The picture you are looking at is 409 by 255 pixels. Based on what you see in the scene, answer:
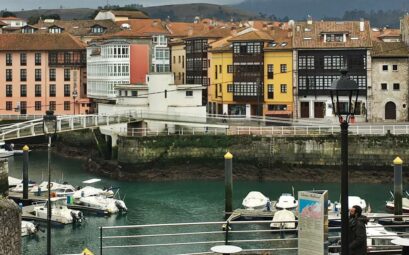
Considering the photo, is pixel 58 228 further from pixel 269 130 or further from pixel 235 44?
pixel 235 44

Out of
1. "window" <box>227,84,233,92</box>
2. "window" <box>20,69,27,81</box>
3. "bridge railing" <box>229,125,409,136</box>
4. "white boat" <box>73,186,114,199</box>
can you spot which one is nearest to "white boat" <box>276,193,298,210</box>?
"white boat" <box>73,186,114,199</box>

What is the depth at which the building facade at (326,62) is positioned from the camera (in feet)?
218

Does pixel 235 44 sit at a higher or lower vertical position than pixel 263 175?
higher

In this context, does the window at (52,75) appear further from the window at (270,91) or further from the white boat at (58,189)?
the white boat at (58,189)

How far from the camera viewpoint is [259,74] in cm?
6856

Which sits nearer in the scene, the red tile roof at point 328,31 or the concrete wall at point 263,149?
the concrete wall at point 263,149

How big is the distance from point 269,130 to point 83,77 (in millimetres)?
35290

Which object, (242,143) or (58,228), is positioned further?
(242,143)

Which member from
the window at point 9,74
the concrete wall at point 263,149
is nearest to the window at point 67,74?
the window at point 9,74

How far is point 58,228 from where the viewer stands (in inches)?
1441

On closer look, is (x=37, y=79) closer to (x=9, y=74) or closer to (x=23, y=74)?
(x=23, y=74)

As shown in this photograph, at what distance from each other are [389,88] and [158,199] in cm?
2939

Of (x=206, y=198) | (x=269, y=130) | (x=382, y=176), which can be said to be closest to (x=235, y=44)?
(x=269, y=130)

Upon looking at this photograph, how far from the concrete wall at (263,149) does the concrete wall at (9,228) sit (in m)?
43.1
